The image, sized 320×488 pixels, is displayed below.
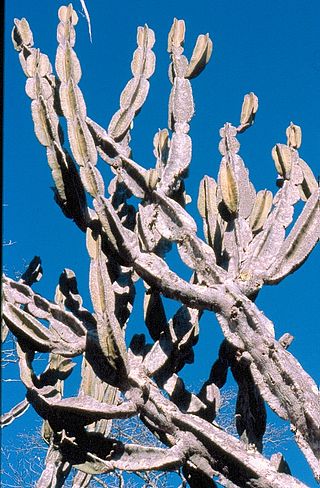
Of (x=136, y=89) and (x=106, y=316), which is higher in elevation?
(x=136, y=89)

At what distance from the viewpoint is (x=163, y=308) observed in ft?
14.9

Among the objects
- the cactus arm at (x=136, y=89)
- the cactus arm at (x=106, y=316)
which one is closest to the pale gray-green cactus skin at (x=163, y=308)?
the cactus arm at (x=106, y=316)

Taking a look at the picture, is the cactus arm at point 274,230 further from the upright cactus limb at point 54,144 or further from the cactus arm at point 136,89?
the cactus arm at point 136,89

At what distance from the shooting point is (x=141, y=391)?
13.1 ft

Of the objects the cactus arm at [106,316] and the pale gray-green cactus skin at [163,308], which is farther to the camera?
the pale gray-green cactus skin at [163,308]

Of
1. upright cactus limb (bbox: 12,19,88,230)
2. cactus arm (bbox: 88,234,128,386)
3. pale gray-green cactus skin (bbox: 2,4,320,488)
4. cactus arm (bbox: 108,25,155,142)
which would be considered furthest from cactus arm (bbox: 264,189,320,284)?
cactus arm (bbox: 108,25,155,142)

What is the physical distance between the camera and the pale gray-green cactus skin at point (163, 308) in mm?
3908

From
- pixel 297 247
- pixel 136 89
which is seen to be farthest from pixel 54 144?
pixel 297 247

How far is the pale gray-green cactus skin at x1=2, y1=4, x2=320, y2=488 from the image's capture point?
3908mm

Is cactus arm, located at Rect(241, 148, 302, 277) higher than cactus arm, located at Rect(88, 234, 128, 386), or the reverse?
cactus arm, located at Rect(241, 148, 302, 277)

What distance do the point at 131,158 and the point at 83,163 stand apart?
901 mm

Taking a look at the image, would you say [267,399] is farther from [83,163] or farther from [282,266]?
[83,163]

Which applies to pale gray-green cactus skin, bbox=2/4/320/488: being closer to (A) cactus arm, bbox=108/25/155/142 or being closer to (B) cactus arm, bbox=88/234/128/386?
(B) cactus arm, bbox=88/234/128/386

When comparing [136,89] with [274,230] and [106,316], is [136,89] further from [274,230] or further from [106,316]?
[106,316]
